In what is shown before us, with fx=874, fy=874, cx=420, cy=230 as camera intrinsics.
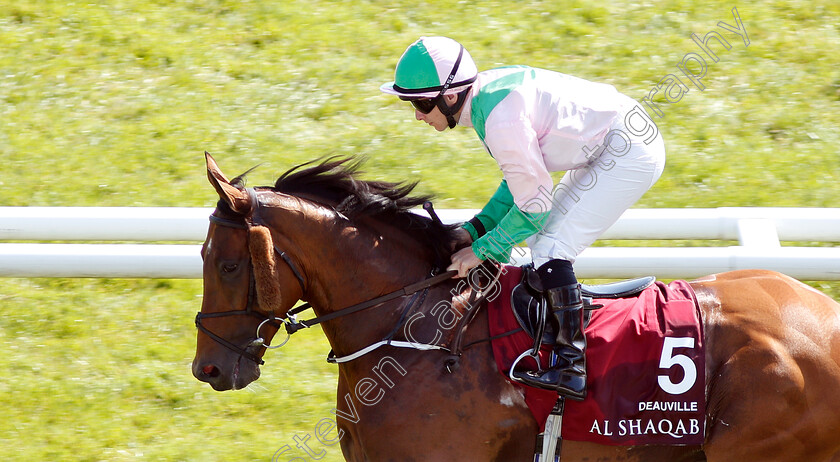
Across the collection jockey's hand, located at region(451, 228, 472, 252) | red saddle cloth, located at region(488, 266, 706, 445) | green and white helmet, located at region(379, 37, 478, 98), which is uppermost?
green and white helmet, located at region(379, 37, 478, 98)

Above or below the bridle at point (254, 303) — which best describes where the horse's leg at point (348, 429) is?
below

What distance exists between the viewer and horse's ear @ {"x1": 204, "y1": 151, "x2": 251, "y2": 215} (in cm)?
316

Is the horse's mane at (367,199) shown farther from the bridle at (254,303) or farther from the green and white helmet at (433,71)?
the green and white helmet at (433,71)

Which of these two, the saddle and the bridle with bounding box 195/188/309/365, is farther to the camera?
the saddle

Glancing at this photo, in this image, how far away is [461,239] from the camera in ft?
12.0

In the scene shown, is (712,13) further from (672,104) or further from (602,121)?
(602,121)

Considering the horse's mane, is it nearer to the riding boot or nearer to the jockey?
the jockey

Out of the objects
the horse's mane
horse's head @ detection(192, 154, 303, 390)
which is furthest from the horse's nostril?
the horse's mane

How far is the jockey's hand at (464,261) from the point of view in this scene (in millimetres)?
3482

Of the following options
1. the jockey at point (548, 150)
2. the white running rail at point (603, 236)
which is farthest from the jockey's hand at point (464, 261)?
the white running rail at point (603, 236)

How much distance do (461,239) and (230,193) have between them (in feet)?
3.29

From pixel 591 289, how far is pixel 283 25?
544 centimetres

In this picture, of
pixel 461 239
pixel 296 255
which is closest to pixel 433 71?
pixel 461 239

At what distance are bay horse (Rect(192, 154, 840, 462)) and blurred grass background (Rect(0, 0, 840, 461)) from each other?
1.29 metres
